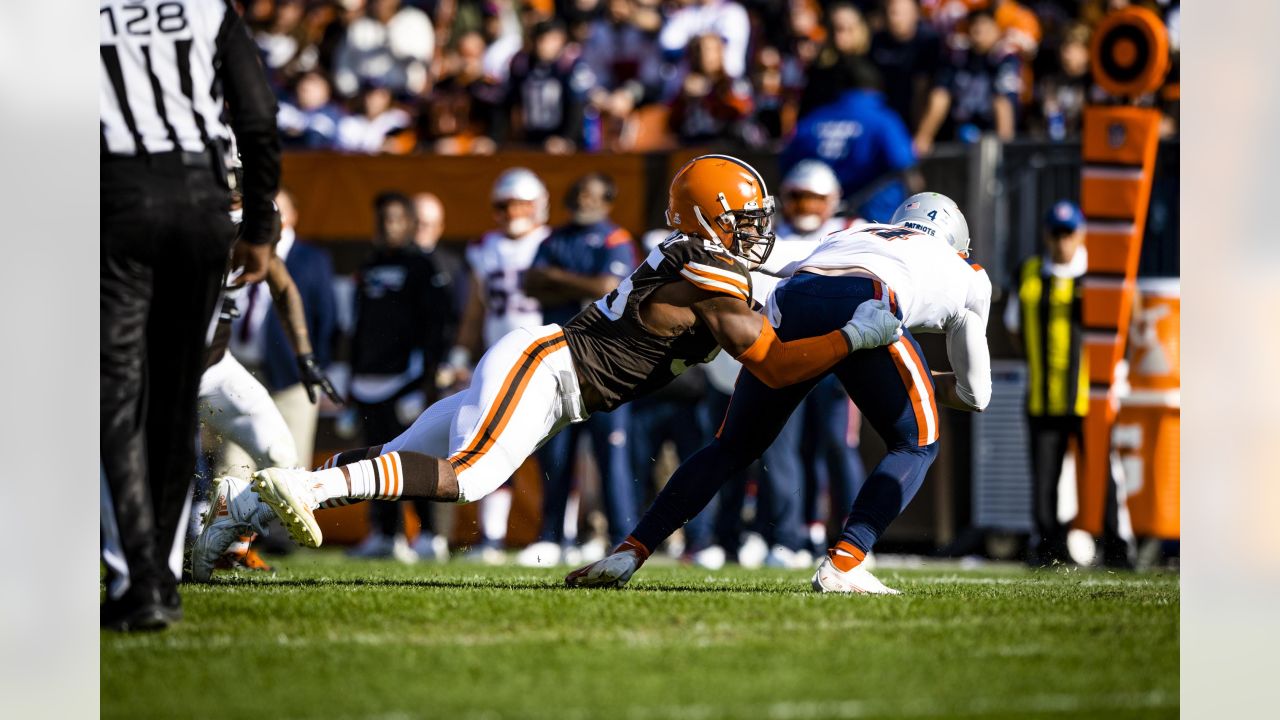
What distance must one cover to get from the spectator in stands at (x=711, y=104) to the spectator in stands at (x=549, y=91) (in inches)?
24.0

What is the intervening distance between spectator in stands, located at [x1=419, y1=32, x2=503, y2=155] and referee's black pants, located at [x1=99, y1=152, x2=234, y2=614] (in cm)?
608

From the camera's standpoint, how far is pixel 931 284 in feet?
17.2

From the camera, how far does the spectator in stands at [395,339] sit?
26.2 feet

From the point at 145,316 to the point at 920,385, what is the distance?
7.58 feet

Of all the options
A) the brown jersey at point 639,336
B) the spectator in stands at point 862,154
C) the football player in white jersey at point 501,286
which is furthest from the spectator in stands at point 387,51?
the brown jersey at point 639,336

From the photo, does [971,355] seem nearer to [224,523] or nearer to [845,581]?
[845,581]

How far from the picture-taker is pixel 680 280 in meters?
5.01

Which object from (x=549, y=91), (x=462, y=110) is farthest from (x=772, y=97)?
(x=462, y=110)

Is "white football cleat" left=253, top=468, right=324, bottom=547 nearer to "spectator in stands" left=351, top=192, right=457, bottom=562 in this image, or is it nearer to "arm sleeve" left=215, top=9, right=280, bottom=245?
"arm sleeve" left=215, top=9, right=280, bottom=245

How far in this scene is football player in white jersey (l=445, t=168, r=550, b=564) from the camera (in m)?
8.05

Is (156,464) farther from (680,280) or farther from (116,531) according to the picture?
(680,280)

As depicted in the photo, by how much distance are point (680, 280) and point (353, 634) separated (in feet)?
4.86

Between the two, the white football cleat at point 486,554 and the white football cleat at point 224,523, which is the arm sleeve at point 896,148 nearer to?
the white football cleat at point 486,554

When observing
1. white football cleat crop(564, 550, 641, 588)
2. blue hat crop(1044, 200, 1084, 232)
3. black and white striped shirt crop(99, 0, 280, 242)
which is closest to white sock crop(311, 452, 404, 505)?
white football cleat crop(564, 550, 641, 588)
